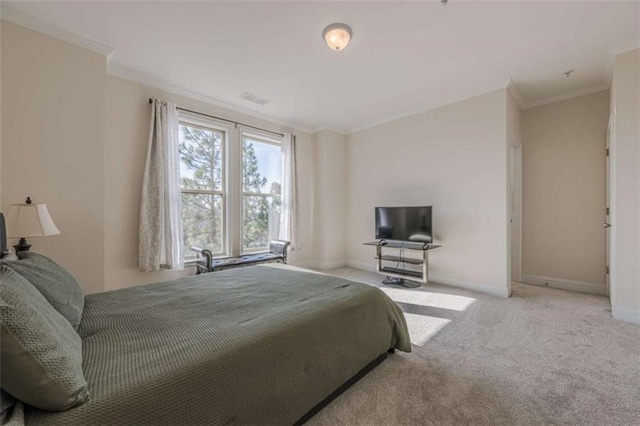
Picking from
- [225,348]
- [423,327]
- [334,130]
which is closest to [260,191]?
[334,130]

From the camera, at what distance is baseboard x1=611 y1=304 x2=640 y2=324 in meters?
2.63

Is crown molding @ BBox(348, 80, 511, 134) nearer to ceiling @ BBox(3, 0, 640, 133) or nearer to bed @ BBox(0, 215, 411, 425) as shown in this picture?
ceiling @ BBox(3, 0, 640, 133)

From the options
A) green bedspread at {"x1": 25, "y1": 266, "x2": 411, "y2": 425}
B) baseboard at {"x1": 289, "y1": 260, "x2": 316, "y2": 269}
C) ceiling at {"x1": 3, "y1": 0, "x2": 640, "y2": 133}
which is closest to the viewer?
green bedspread at {"x1": 25, "y1": 266, "x2": 411, "y2": 425}

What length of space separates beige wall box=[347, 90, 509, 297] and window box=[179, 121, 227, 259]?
2.65m

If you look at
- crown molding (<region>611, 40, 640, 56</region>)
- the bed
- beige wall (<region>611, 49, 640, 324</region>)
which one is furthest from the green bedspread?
crown molding (<region>611, 40, 640, 56</region>)

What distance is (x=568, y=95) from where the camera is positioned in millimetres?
3760

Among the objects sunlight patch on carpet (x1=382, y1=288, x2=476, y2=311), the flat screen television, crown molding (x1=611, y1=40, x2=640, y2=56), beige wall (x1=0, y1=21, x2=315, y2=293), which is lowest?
sunlight patch on carpet (x1=382, y1=288, x2=476, y2=311)

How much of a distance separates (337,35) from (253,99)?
75.1 inches

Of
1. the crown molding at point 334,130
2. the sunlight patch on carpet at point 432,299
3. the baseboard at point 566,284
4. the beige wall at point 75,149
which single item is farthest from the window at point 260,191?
the baseboard at point 566,284

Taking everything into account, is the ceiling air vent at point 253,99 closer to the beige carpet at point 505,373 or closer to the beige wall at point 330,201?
the beige wall at point 330,201

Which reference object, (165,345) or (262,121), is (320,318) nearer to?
(165,345)

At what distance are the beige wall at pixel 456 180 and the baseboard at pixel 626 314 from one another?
0.94 m

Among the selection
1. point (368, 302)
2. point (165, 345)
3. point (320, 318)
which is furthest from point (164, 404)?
point (368, 302)

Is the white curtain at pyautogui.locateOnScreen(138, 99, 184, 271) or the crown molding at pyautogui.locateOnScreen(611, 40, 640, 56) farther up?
the crown molding at pyautogui.locateOnScreen(611, 40, 640, 56)
